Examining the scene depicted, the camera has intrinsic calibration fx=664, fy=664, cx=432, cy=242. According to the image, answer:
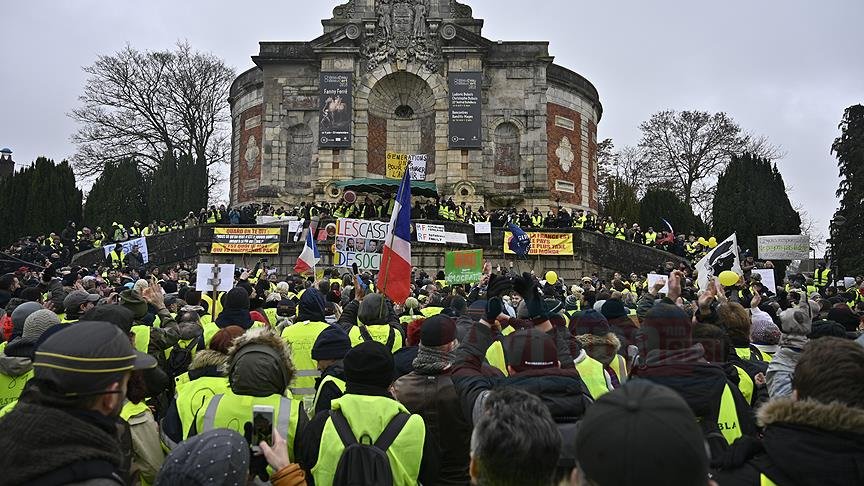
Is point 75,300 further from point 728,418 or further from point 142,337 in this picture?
point 728,418

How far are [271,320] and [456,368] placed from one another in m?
4.93

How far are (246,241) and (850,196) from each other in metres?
26.5

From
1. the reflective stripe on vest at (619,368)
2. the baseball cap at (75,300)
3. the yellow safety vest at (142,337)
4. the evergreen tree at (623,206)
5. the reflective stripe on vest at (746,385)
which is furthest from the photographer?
the evergreen tree at (623,206)

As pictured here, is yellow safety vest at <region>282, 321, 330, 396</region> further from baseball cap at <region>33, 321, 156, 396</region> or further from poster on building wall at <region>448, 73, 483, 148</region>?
poster on building wall at <region>448, 73, 483, 148</region>

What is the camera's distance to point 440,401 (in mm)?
4578

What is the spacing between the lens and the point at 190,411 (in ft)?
13.6

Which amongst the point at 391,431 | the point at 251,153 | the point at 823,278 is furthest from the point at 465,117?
the point at 391,431

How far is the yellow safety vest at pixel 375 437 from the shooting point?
3.72 meters

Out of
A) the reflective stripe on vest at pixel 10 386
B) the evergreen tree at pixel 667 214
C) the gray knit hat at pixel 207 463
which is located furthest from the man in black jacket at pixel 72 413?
the evergreen tree at pixel 667 214

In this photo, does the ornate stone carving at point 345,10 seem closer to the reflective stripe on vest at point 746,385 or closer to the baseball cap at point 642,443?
the reflective stripe on vest at point 746,385

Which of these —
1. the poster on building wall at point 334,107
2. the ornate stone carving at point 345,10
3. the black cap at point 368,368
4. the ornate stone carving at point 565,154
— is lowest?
the black cap at point 368,368

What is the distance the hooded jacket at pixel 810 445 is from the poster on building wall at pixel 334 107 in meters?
33.6

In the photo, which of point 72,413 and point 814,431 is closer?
point 72,413

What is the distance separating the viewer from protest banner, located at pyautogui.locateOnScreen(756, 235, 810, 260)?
Answer: 810 inches
